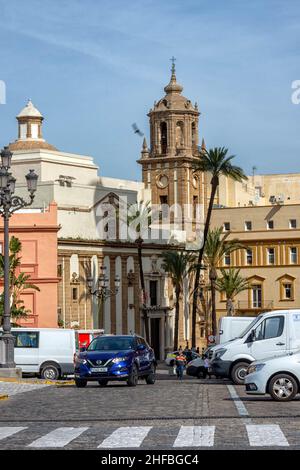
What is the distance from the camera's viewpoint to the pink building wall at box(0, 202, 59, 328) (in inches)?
3085

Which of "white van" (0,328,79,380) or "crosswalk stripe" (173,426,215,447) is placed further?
"white van" (0,328,79,380)

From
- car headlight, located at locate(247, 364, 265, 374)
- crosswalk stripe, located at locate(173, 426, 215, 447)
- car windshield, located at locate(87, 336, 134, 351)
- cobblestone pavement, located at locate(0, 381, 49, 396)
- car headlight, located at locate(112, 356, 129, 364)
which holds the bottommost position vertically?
crosswalk stripe, located at locate(173, 426, 215, 447)

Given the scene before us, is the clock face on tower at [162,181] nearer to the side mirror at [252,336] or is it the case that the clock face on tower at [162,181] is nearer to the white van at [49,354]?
the white van at [49,354]

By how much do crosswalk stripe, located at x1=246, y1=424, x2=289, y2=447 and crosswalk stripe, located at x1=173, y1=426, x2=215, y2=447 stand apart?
49 cm

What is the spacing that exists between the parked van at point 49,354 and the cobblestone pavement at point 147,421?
1615 centimetres

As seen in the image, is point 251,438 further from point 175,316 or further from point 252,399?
point 175,316

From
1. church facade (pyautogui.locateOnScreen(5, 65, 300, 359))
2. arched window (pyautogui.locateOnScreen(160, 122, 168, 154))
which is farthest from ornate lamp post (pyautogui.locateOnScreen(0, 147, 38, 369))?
arched window (pyautogui.locateOnScreen(160, 122, 168, 154))

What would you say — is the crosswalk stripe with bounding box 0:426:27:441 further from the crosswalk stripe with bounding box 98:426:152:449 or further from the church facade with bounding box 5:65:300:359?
the church facade with bounding box 5:65:300:359

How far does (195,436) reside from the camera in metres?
17.0

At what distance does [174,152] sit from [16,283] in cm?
4954

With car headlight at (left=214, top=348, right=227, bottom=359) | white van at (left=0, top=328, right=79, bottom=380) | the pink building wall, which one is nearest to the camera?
car headlight at (left=214, top=348, right=227, bottom=359)

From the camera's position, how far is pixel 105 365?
34.2 metres

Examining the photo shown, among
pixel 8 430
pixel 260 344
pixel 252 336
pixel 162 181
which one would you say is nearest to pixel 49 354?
pixel 252 336

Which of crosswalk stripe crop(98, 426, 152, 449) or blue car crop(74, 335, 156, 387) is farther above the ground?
blue car crop(74, 335, 156, 387)
